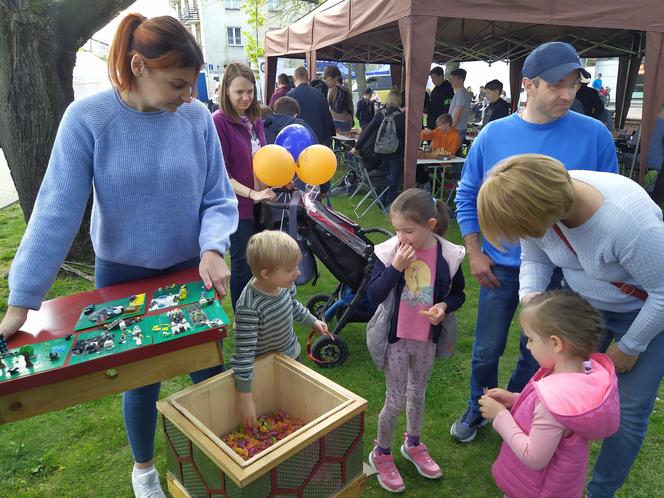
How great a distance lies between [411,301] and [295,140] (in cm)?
218

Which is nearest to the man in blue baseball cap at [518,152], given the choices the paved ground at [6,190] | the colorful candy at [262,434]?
the colorful candy at [262,434]

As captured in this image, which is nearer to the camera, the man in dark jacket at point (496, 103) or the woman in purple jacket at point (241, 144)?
the woman in purple jacket at point (241, 144)

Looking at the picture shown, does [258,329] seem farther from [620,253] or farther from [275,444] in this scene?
[620,253]

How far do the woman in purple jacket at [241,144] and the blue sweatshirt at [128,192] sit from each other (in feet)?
4.03

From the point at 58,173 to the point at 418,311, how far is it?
1.45m

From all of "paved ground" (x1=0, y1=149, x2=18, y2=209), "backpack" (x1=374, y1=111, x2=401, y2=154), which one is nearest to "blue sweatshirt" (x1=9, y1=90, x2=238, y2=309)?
"backpack" (x1=374, y1=111, x2=401, y2=154)

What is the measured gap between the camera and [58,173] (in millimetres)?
1433

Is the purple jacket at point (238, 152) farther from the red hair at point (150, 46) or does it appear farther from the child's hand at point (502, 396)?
the child's hand at point (502, 396)

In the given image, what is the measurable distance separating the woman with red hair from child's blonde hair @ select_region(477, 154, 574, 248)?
0.90 meters

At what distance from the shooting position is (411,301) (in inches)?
81.2

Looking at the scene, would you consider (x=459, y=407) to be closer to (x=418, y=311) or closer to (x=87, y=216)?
(x=418, y=311)

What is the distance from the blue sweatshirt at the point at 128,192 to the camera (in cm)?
139

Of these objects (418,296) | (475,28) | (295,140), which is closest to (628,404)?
(418,296)

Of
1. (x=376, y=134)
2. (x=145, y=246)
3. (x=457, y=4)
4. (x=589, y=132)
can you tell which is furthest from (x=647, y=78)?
(x=145, y=246)
